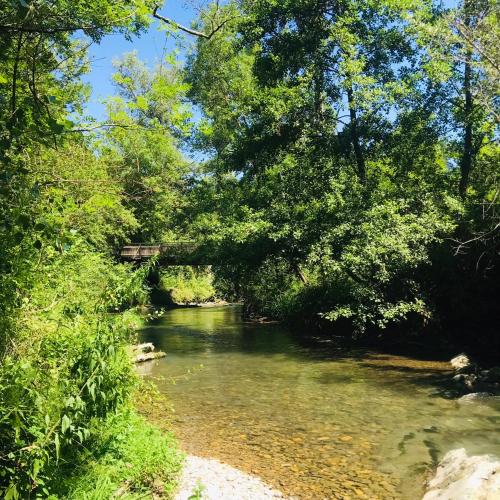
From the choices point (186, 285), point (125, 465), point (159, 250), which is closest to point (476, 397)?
point (125, 465)

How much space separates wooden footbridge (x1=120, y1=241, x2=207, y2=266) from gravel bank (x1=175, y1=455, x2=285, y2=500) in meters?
23.9

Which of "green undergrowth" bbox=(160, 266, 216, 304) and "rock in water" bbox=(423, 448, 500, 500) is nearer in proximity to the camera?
"rock in water" bbox=(423, 448, 500, 500)

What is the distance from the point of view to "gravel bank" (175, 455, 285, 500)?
6195mm

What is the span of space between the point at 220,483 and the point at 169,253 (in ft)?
98.2

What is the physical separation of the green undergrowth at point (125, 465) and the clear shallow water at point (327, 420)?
95 centimetres

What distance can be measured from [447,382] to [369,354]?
519 cm

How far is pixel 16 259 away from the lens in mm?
4664

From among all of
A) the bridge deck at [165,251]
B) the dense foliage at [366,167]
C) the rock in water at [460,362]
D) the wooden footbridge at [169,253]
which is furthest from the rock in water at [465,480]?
the bridge deck at [165,251]

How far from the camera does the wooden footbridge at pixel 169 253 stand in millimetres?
34500

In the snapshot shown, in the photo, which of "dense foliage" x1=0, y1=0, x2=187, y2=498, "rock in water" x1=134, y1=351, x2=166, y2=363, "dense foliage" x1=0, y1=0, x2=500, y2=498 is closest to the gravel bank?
"dense foliage" x1=0, y1=0, x2=187, y2=498

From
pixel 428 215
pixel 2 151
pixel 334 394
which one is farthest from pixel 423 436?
pixel 428 215

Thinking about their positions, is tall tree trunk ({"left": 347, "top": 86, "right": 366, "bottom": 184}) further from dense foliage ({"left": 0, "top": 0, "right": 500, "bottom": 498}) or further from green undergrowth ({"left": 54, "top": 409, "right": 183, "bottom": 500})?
green undergrowth ({"left": 54, "top": 409, "right": 183, "bottom": 500})

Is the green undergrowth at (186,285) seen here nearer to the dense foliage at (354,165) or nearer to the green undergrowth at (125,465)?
the dense foliage at (354,165)

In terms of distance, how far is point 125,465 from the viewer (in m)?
5.48
